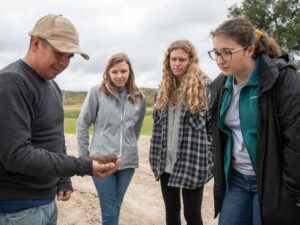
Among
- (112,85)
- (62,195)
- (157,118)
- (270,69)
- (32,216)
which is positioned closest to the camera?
(32,216)

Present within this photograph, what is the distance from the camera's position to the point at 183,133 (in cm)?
293

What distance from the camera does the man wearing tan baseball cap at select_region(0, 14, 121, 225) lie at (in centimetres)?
155

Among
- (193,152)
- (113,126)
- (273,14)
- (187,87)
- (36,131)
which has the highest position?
(273,14)

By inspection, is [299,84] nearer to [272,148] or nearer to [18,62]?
[272,148]

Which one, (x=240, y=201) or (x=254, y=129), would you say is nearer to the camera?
(x=254, y=129)

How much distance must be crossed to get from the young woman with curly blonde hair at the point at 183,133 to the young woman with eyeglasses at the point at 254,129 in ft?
1.16

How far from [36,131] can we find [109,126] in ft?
4.56

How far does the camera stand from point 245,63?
7.18 feet

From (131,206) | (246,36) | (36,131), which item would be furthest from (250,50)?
(131,206)

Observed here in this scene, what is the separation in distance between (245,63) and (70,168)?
1549mm

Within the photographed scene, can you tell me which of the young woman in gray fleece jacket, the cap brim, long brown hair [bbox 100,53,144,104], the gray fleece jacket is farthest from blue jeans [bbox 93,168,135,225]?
the cap brim

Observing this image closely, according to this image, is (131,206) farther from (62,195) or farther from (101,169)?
(101,169)

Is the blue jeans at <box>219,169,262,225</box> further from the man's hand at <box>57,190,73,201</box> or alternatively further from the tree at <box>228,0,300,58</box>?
the tree at <box>228,0,300,58</box>

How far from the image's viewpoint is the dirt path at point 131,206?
4441mm
